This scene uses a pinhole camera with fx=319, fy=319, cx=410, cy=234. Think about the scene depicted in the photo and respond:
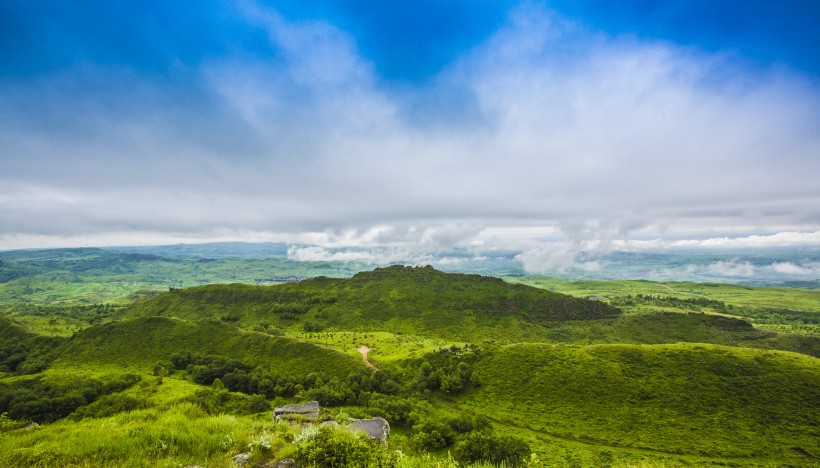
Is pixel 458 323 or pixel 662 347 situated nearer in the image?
pixel 662 347

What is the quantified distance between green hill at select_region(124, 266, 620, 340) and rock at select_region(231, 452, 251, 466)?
135165mm

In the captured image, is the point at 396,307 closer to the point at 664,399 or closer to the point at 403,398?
the point at 403,398

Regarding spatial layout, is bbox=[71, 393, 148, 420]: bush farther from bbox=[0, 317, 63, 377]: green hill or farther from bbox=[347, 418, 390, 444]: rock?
bbox=[0, 317, 63, 377]: green hill

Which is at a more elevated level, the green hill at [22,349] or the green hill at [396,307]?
the green hill at [396,307]

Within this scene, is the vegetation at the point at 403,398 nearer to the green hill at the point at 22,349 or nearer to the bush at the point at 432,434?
the bush at the point at 432,434

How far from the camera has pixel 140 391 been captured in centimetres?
6769

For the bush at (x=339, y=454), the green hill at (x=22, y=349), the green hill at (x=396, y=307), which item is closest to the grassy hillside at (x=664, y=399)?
the bush at (x=339, y=454)

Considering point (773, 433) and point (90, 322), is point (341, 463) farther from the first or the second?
point (90, 322)

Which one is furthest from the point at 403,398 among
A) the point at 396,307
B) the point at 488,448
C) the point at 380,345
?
the point at 396,307

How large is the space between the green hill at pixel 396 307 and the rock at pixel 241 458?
13517 cm

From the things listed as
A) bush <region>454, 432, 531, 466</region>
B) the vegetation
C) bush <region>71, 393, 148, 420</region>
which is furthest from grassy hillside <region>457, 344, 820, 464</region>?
bush <region>71, 393, 148, 420</region>

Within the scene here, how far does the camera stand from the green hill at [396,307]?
152625 millimetres

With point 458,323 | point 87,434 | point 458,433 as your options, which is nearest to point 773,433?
point 458,433

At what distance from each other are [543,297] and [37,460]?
188 metres
